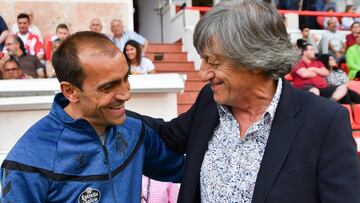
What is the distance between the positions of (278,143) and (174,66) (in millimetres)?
8991

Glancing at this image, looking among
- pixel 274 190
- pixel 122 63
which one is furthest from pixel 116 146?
pixel 274 190

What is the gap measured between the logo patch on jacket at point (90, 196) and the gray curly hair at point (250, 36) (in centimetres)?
68

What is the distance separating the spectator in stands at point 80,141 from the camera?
5.84 ft

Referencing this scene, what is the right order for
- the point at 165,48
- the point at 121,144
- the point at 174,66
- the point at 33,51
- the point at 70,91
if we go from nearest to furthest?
the point at 70,91, the point at 121,144, the point at 33,51, the point at 174,66, the point at 165,48

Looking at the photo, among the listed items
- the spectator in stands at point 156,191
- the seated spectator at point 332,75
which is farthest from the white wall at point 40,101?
the seated spectator at point 332,75

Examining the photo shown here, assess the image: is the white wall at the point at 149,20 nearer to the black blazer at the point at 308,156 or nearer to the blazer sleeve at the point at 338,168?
the black blazer at the point at 308,156

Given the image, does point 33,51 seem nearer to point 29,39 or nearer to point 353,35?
point 29,39

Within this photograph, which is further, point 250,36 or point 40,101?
point 40,101

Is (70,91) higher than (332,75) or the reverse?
higher

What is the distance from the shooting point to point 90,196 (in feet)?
6.19

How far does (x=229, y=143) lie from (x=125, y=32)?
25.4 feet

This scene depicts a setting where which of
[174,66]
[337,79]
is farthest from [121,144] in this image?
[174,66]

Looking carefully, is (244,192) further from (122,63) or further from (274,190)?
(122,63)

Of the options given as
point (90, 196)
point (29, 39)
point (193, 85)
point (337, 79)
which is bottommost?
point (193, 85)
